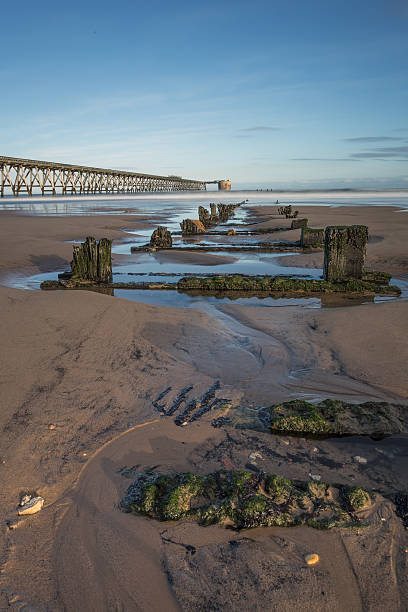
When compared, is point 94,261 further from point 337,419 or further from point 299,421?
point 337,419

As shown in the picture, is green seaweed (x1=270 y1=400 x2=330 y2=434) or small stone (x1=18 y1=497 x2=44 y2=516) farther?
green seaweed (x1=270 y1=400 x2=330 y2=434)

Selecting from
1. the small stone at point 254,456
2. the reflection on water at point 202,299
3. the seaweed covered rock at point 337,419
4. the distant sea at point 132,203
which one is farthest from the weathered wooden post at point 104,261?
the distant sea at point 132,203

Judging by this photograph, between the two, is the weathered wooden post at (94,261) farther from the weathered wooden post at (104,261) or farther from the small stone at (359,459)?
the small stone at (359,459)

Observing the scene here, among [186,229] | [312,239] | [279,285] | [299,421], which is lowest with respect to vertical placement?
[299,421]

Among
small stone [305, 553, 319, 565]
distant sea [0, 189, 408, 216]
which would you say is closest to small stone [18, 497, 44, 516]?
small stone [305, 553, 319, 565]

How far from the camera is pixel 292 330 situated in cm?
588

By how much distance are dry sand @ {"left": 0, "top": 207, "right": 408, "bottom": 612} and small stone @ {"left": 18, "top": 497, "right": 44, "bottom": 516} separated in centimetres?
4

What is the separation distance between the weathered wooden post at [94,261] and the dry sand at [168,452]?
9.95ft

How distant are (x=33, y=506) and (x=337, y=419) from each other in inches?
92.9

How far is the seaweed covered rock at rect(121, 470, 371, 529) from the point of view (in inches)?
91.5

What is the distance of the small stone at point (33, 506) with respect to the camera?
7.72ft

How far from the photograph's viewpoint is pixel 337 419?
10.8 feet

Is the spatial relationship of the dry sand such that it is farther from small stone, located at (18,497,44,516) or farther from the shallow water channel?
the shallow water channel

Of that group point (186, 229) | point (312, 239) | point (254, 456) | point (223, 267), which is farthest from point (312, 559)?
point (186, 229)
